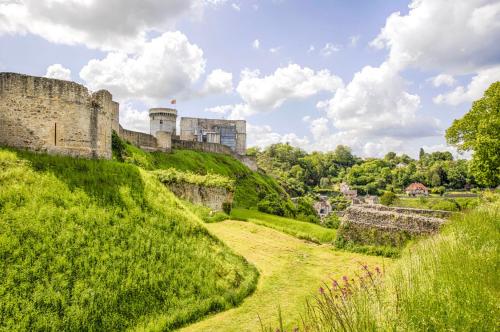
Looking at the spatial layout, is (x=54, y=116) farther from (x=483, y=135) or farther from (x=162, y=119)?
(x=162, y=119)

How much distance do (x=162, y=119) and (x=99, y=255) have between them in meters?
55.1

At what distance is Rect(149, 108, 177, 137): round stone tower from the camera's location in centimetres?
6325

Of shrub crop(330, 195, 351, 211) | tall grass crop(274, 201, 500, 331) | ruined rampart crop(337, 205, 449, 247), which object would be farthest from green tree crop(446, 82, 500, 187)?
shrub crop(330, 195, 351, 211)

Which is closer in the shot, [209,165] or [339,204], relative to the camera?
[209,165]

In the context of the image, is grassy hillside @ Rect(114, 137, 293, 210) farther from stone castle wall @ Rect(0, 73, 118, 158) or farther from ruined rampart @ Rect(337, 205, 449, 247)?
ruined rampart @ Rect(337, 205, 449, 247)

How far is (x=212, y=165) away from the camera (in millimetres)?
49250

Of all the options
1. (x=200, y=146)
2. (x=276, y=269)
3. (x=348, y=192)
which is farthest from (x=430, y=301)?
(x=348, y=192)

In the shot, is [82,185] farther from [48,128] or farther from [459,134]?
[459,134]

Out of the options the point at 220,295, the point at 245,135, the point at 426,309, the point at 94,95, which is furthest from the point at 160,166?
the point at 245,135

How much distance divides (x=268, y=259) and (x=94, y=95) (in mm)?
10944

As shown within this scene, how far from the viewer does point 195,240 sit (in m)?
14.0

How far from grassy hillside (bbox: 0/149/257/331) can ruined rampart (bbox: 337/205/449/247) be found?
7892 millimetres

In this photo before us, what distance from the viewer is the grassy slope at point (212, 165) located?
121 ft

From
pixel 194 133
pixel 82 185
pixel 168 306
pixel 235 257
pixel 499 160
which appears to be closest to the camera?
pixel 168 306
